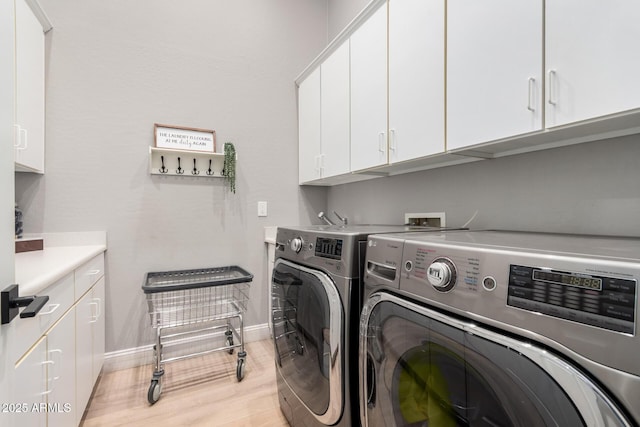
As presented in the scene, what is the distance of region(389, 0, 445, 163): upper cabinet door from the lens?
127 cm

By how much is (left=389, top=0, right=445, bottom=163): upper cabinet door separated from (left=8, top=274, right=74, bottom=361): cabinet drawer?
4.86 ft

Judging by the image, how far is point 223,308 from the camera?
2266 mm

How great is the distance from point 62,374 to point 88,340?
0.47m

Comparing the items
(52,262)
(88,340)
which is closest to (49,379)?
(52,262)

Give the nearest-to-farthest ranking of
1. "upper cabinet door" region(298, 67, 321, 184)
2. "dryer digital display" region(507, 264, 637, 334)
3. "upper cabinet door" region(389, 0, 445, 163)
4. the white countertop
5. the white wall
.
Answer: "dryer digital display" region(507, 264, 637, 334), the white countertop, "upper cabinet door" region(389, 0, 445, 163), "upper cabinet door" region(298, 67, 321, 184), the white wall

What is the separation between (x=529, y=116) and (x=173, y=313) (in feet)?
7.69

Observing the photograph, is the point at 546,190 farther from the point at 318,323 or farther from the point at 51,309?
the point at 51,309

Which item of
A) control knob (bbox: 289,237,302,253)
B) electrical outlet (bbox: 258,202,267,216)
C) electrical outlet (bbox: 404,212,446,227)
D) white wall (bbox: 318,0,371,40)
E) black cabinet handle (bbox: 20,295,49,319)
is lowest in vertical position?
black cabinet handle (bbox: 20,295,49,319)

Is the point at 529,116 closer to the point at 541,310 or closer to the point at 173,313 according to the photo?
the point at 541,310

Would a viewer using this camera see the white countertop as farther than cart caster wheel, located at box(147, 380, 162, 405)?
No

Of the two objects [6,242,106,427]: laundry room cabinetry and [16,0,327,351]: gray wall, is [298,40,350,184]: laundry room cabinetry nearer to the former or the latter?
[16,0,327,351]: gray wall

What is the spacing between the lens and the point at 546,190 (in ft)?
3.96

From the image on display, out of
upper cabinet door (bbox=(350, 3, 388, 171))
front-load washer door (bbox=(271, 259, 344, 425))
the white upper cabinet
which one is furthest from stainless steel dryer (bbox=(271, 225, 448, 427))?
the white upper cabinet

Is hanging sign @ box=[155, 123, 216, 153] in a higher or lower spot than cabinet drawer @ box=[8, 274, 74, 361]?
higher
